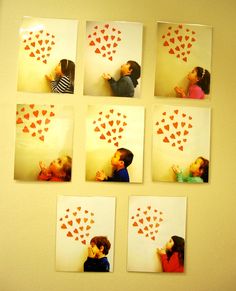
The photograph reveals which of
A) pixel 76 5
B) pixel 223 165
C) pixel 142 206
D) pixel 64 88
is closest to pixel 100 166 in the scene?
pixel 142 206

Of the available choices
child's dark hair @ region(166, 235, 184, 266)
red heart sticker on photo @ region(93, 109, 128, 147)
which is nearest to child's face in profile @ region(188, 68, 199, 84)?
red heart sticker on photo @ region(93, 109, 128, 147)

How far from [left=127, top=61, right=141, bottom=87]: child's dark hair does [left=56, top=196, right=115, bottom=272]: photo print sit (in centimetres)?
67

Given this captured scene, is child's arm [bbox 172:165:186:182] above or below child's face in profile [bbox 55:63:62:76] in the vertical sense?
below

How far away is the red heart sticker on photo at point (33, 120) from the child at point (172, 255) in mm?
906

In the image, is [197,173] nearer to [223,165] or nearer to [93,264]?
[223,165]

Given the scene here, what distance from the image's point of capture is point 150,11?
6.42 ft

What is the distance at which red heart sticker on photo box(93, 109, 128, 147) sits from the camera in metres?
1.91

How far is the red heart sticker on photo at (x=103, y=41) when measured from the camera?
6.29 feet

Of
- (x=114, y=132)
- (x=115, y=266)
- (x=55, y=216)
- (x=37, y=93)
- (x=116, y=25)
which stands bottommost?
(x=115, y=266)

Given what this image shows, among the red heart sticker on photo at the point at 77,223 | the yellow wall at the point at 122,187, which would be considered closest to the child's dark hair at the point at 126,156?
the yellow wall at the point at 122,187

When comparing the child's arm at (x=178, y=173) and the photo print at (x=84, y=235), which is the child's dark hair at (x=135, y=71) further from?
the photo print at (x=84, y=235)

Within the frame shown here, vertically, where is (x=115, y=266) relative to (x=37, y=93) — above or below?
below

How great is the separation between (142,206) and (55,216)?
48 cm

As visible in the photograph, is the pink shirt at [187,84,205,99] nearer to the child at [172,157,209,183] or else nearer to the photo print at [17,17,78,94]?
the child at [172,157,209,183]
